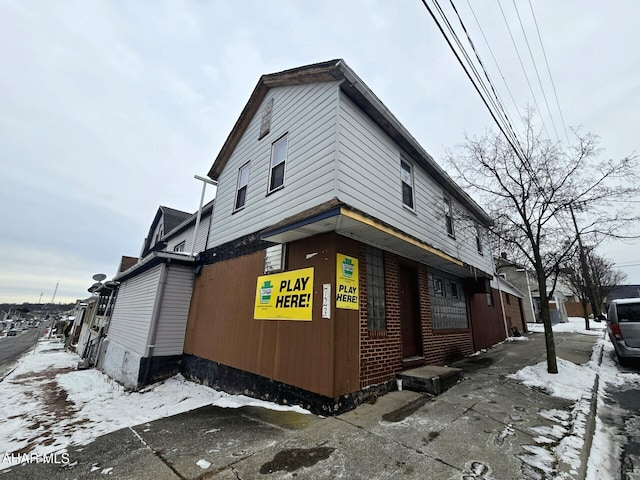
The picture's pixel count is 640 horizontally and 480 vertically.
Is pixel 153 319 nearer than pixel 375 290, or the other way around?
pixel 375 290

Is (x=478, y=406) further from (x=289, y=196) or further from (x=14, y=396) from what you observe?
(x=14, y=396)

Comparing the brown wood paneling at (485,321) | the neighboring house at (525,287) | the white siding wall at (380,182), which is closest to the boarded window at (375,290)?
the white siding wall at (380,182)

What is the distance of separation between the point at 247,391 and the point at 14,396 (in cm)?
860

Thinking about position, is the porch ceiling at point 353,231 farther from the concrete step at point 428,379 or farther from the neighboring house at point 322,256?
the concrete step at point 428,379

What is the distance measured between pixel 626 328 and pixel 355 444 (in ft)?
28.9

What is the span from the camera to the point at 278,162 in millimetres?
7223

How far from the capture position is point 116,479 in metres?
3.06

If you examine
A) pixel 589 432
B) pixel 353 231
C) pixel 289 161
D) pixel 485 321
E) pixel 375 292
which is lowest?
pixel 589 432

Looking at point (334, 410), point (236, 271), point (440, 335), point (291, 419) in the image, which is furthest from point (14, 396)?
point (440, 335)

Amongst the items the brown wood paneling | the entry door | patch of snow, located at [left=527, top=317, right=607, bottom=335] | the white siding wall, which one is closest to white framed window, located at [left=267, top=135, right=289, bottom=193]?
the white siding wall

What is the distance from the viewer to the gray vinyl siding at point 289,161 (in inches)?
222

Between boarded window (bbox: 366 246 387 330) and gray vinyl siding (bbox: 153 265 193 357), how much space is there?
21.7 ft

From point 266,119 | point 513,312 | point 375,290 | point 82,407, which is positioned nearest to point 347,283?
point 375,290

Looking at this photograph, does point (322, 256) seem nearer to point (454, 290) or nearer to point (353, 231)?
point (353, 231)
